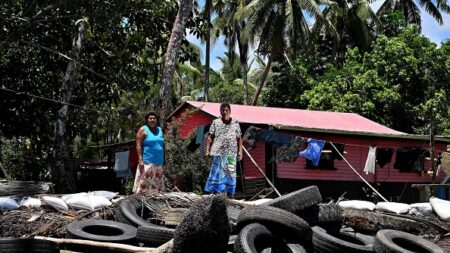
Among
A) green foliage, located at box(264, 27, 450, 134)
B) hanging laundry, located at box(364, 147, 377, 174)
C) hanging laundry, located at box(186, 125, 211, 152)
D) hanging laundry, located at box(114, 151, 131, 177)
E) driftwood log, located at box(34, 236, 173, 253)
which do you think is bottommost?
driftwood log, located at box(34, 236, 173, 253)

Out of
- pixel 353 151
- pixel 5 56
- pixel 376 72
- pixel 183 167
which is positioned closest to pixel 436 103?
pixel 376 72

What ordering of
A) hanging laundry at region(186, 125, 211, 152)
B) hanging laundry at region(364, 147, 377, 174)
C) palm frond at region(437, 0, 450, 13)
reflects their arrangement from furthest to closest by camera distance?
palm frond at region(437, 0, 450, 13), hanging laundry at region(364, 147, 377, 174), hanging laundry at region(186, 125, 211, 152)

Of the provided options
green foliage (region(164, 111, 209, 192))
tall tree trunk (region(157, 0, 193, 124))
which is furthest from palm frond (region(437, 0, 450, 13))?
tall tree trunk (region(157, 0, 193, 124))

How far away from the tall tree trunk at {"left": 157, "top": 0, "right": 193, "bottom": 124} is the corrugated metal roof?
379 centimetres

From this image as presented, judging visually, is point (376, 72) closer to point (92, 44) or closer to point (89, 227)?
point (92, 44)

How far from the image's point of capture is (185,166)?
15.7 m

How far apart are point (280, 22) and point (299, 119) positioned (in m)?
7.85

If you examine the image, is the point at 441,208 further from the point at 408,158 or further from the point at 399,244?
the point at 408,158

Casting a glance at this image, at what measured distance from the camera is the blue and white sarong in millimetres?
8078

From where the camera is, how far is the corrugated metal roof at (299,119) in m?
16.9

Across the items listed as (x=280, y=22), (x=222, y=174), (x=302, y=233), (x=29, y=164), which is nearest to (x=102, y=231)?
(x=222, y=174)

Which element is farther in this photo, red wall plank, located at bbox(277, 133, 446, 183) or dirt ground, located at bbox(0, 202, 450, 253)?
red wall plank, located at bbox(277, 133, 446, 183)

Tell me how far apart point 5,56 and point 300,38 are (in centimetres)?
1472

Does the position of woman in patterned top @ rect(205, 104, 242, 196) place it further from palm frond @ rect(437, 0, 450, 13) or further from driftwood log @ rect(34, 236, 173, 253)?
palm frond @ rect(437, 0, 450, 13)
